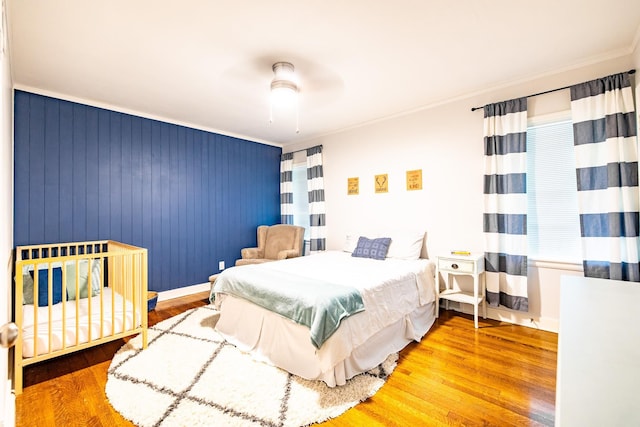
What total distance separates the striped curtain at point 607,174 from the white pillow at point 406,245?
146 centimetres

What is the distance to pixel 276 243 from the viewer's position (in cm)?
446

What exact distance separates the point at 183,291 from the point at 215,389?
2470 millimetres

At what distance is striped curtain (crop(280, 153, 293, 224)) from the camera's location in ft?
16.8

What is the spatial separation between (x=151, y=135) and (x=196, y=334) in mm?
2627

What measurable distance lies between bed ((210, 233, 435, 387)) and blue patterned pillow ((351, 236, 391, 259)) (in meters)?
0.29

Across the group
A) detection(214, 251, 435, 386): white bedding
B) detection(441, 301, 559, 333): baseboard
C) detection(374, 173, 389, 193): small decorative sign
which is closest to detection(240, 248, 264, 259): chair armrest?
detection(214, 251, 435, 386): white bedding

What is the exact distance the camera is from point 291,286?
222 cm

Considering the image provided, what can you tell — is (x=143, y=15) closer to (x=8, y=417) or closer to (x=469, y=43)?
(x=469, y=43)

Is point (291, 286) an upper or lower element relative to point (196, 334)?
upper

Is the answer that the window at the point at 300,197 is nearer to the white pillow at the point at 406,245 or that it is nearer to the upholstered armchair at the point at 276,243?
the upholstered armchair at the point at 276,243

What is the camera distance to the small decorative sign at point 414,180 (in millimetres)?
3568

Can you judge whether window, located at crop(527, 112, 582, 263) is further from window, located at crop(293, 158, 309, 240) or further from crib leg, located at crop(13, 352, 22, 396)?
crib leg, located at crop(13, 352, 22, 396)

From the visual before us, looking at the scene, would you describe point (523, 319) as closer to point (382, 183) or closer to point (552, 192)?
point (552, 192)

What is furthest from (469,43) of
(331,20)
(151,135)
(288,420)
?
(151,135)
